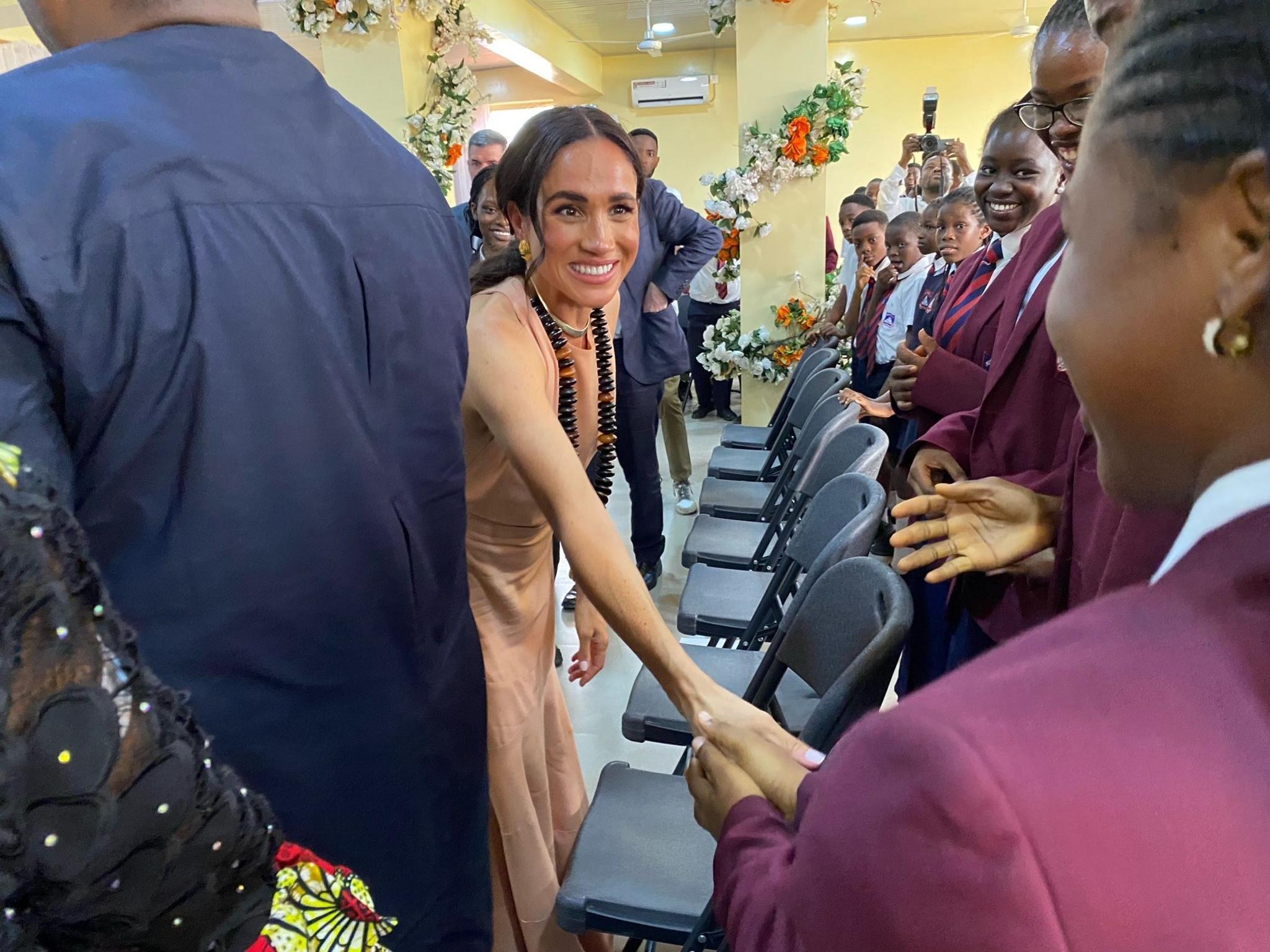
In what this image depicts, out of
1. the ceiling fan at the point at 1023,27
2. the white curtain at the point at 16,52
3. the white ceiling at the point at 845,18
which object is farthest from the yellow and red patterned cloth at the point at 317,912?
the ceiling fan at the point at 1023,27

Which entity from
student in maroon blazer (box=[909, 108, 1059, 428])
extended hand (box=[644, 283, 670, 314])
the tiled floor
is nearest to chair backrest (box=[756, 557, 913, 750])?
student in maroon blazer (box=[909, 108, 1059, 428])

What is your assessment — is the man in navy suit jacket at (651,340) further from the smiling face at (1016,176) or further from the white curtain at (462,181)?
the white curtain at (462,181)

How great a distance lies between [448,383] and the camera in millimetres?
1046

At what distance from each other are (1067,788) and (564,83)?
10103mm

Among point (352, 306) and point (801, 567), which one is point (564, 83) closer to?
point (801, 567)

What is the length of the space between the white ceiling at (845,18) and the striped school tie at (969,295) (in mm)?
5661

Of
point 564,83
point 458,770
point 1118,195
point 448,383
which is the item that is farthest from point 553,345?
point 564,83

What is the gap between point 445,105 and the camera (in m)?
4.43

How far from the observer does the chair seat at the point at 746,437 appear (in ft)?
14.0

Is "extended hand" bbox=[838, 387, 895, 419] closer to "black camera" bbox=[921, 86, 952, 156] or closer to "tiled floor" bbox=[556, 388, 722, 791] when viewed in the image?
"tiled floor" bbox=[556, 388, 722, 791]

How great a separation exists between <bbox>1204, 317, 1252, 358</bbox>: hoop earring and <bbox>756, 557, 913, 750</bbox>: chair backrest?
80 cm

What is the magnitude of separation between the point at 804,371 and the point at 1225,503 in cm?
389

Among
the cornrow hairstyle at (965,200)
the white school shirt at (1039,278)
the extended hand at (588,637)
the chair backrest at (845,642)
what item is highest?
the cornrow hairstyle at (965,200)

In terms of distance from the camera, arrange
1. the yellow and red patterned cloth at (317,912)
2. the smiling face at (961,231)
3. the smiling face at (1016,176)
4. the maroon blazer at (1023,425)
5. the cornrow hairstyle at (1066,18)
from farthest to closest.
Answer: the smiling face at (961,231) < the smiling face at (1016,176) < the cornrow hairstyle at (1066,18) < the maroon blazer at (1023,425) < the yellow and red patterned cloth at (317,912)
